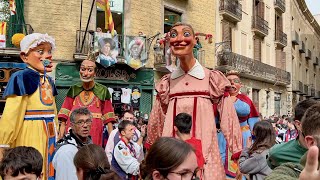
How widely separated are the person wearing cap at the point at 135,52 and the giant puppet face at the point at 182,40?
38.3 ft

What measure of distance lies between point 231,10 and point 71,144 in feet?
61.8

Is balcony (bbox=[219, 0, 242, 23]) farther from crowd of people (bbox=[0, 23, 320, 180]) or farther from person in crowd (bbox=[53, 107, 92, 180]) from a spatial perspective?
person in crowd (bbox=[53, 107, 92, 180])

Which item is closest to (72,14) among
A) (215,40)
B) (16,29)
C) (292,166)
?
(16,29)

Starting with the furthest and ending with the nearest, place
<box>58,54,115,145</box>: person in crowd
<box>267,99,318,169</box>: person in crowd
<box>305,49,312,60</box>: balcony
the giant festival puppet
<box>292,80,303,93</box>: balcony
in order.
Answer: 1. <box>305,49,312,60</box>: balcony
2. <box>292,80,303,93</box>: balcony
3. <box>58,54,115,145</box>: person in crowd
4. the giant festival puppet
5. <box>267,99,318,169</box>: person in crowd

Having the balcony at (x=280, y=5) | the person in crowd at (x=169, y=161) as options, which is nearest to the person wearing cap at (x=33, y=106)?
the person in crowd at (x=169, y=161)

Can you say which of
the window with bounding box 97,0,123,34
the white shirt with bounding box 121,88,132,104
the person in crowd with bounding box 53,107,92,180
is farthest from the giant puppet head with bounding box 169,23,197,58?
the window with bounding box 97,0,123,34

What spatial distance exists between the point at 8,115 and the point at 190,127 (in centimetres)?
182

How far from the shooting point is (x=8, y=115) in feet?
14.3

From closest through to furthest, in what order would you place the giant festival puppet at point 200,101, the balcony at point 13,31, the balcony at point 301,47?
the giant festival puppet at point 200,101 → the balcony at point 13,31 → the balcony at point 301,47

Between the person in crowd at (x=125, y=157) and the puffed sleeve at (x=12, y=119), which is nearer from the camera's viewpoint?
the puffed sleeve at (x=12, y=119)

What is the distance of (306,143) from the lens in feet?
7.62

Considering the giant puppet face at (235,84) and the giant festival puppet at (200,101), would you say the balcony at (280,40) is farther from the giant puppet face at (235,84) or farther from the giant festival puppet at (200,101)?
the giant festival puppet at (200,101)

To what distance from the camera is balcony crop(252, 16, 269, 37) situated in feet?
82.7

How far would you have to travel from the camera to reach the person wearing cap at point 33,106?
14.4 ft
